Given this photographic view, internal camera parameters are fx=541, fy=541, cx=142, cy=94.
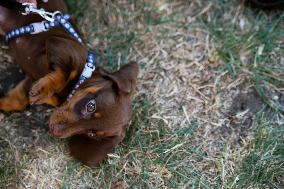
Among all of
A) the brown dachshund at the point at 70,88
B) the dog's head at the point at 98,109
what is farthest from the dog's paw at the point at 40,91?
the dog's head at the point at 98,109

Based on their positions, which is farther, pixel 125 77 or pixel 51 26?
pixel 51 26

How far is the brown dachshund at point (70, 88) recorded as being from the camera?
3.47m

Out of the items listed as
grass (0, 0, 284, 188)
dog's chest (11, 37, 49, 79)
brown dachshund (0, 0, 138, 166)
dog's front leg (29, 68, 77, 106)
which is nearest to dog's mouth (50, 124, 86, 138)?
brown dachshund (0, 0, 138, 166)

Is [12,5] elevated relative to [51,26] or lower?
elevated

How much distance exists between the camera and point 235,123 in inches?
171

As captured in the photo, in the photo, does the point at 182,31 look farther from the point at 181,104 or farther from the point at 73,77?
the point at 73,77

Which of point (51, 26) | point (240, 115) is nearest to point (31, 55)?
point (51, 26)

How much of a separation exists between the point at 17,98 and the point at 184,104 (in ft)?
4.31

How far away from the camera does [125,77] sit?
3.67 m

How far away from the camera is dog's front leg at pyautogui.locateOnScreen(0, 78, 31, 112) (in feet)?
13.1

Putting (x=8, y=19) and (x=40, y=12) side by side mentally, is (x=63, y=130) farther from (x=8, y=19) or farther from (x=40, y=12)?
(x=8, y=19)

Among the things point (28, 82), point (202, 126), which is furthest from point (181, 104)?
point (28, 82)

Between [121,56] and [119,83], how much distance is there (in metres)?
0.90

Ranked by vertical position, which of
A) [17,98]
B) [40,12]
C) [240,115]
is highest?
[40,12]
